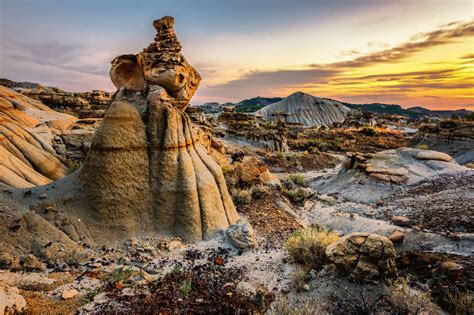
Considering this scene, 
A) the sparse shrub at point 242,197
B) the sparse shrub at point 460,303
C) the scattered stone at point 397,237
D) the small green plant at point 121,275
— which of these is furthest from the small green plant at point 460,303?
the sparse shrub at point 242,197

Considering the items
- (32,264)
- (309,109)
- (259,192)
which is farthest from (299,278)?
(309,109)

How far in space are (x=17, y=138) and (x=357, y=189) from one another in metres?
18.4

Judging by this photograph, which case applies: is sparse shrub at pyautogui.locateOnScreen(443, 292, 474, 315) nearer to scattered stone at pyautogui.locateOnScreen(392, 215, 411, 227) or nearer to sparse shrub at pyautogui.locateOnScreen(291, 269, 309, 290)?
sparse shrub at pyautogui.locateOnScreen(291, 269, 309, 290)

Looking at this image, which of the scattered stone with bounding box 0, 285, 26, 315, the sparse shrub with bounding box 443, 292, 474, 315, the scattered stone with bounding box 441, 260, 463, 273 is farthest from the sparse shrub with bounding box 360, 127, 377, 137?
the scattered stone with bounding box 0, 285, 26, 315

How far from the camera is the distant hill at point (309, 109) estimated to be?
110m

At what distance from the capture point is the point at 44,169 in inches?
547

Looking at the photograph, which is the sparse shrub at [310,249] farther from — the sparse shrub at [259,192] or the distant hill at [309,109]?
the distant hill at [309,109]

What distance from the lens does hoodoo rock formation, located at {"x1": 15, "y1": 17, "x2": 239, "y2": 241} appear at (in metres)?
7.11

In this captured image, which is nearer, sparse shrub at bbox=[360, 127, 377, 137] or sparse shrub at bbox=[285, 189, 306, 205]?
sparse shrub at bbox=[285, 189, 306, 205]

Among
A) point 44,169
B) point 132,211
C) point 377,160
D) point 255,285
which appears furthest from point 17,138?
point 377,160

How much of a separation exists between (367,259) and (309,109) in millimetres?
116634

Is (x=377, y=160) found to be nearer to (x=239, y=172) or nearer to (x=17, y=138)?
(x=239, y=172)

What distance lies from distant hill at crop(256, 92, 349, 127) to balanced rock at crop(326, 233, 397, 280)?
4007 inches

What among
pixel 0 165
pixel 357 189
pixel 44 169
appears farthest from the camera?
pixel 357 189
